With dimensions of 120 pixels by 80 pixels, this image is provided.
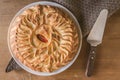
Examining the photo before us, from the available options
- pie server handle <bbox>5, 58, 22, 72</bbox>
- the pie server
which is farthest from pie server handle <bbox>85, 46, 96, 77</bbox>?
pie server handle <bbox>5, 58, 22, 72</bbox>

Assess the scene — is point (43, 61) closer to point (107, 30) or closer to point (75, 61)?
point (75, 61)

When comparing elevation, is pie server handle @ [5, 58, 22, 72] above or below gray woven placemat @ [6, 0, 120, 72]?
below

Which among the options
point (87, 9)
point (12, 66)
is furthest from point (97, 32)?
point (12, 66)

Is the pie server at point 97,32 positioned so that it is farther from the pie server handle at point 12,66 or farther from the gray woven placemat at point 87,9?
the pie server handle at point 12,66

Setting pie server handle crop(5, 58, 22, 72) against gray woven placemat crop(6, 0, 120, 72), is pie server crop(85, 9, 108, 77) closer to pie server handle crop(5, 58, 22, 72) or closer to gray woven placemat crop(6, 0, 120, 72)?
gray woven placemat crop(6, 0, 120, 72)

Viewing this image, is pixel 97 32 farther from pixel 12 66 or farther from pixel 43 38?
pixel 12 66
